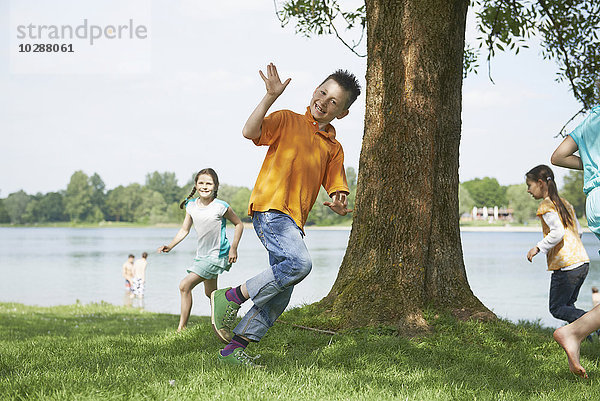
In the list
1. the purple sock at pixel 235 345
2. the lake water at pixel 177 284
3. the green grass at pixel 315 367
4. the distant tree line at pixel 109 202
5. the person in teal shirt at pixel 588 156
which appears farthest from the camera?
the distant tree line at pixel 109 202

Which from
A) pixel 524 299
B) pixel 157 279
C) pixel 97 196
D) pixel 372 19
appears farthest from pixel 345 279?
pixel 97 196

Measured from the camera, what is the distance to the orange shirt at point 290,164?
3.99 metres

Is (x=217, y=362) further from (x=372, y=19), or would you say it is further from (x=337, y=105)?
(x=372, y=19)

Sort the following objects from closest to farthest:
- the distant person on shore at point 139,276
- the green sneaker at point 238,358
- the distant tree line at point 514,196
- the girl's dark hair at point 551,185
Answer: the green sneaker at point 238,358 < the girl's dark hair at point 551,185 < the distant person on shore at point 139,276 < the distant tree line at point 514,196

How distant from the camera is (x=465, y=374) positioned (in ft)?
13.2

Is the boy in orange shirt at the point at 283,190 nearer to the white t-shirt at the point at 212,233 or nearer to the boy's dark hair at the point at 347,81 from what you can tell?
the boy's dark hair at the point at 347,81

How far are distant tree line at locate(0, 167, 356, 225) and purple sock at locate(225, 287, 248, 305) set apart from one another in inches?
3257

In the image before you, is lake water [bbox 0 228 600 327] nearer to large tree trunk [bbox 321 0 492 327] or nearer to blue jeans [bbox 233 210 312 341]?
large tree trunk [bbox 321 0 492 327]

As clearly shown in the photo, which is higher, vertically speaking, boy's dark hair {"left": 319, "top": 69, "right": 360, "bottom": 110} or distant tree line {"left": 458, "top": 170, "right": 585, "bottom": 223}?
distant tree line {"left": 458, "top": 170, "right": 585, "bottom": 223}

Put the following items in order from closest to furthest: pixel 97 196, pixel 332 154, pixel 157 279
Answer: pixel 332 154 < pixel 157 279 < pixel 97 196

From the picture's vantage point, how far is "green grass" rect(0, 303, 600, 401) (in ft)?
10.8

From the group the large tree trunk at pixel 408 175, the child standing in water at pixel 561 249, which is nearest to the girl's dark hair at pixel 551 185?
the child standing in water at pixel 561 249

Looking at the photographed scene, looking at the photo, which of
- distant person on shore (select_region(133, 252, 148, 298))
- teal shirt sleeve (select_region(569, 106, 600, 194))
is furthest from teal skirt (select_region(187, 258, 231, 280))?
distant person on shore (select_region(133, 252, 148, 298))

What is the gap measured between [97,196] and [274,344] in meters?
116
